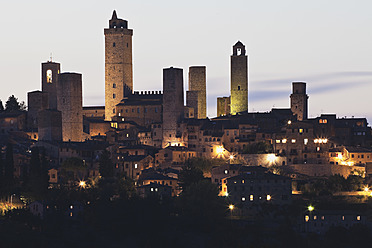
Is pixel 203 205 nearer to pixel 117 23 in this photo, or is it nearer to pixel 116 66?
pixel 116 66

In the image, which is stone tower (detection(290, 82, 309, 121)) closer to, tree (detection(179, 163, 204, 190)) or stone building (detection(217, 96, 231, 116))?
stone building (detection(217, 96, 231, 116))

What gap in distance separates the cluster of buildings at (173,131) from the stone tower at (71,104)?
0.09 metres

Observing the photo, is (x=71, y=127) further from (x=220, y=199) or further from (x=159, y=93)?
(x=220, y=199)

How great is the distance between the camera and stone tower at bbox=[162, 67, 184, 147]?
108500mm

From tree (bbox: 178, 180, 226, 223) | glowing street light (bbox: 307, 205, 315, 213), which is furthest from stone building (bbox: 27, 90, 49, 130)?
glowing street light (bbox: 307, 205, 315, 213)

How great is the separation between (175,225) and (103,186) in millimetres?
7717

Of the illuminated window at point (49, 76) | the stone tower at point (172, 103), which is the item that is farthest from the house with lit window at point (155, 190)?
the illuminated window at point (49, 76)

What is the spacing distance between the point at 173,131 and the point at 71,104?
10.7 meters

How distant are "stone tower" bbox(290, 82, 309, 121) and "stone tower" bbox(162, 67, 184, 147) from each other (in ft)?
38.7

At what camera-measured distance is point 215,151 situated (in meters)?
105

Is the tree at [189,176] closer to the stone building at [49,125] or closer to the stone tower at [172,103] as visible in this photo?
the stone tower at [172,103]

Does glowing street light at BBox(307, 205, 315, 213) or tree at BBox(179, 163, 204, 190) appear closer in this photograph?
glowing street light at BBox(307, 205, 315, 213)

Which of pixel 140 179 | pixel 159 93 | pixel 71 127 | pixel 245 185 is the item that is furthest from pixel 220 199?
pixel 159 93

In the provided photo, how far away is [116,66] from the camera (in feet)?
402
